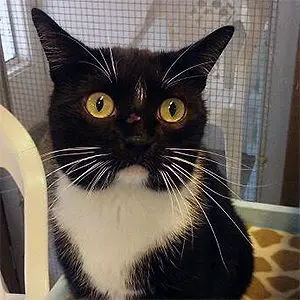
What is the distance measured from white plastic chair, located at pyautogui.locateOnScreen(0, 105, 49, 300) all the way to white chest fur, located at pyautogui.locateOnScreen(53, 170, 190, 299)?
4cm

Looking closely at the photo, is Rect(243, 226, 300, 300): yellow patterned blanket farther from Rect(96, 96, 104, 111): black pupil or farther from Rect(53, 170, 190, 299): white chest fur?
Rect(96, 96, 104, 111): black pupil

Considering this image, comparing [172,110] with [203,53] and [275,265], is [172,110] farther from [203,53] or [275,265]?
[275,265]

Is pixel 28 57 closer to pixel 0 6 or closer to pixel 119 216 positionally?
pixel 0 6

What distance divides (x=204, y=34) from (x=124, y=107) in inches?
16.6

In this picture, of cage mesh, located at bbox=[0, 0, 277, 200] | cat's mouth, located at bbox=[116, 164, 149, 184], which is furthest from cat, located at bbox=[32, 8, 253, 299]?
cage mesh, located at bbox=[0, 0, 277, 200]

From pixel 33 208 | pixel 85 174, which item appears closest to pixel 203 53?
pixel 85 174

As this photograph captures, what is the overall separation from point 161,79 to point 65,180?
0.17 m

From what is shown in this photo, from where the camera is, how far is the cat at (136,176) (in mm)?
508

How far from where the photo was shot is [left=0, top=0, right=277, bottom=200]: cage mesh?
0.87 metres

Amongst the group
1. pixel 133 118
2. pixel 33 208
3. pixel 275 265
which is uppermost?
pixel 133 118

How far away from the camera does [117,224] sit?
572 millimetres

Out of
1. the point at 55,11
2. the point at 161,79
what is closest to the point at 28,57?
the point at 55,11

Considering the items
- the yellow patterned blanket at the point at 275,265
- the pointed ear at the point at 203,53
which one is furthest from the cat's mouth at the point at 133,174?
the yellow patterned blanket at the point at 275,265

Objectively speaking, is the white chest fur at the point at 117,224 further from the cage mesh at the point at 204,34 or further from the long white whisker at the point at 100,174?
the cage mesh at the point at 204,34
